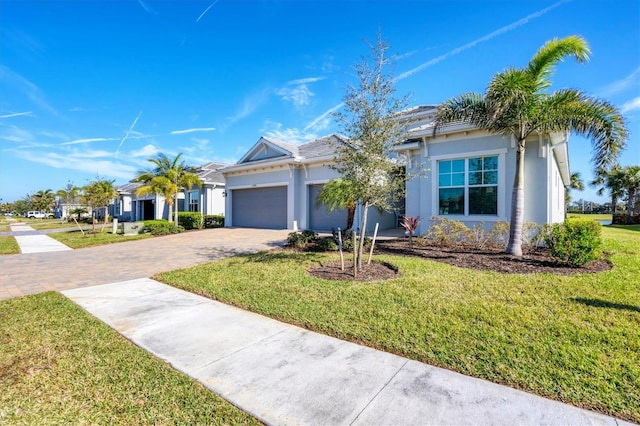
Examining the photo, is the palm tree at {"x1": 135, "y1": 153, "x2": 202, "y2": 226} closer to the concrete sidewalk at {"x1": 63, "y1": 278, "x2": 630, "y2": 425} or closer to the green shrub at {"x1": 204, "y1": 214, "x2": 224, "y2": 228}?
the green shrub at {"x1": 204, "y1": 214, "x2": 224, "y2": 228}

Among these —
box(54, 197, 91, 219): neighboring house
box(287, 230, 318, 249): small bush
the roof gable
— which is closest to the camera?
box(287, 230, 318, 249): small bush

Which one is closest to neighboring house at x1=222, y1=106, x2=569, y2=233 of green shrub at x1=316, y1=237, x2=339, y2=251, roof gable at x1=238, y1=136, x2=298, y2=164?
roof gable at x1=238, y1=136, x2=298, y2=164

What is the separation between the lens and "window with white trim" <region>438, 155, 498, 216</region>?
35.6 feet

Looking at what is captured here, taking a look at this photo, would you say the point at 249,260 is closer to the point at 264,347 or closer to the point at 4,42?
the point at 264,347

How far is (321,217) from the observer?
17.2 metres

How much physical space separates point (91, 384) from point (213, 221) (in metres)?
20.6

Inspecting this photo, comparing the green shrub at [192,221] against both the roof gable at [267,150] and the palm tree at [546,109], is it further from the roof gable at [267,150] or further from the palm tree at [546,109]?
the palm tree at [546,109]

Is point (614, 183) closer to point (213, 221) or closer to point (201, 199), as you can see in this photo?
point (213, 221)

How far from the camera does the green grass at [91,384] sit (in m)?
2.47

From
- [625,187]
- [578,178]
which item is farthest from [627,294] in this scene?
[578,178]

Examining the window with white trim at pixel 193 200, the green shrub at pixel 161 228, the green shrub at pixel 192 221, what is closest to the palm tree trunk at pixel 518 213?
the green shrub at pixel 161 228

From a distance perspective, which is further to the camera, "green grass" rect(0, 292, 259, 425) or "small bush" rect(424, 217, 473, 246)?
"small bush" rect(424, 217, 473, 246)

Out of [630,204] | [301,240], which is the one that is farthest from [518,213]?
[630,204]

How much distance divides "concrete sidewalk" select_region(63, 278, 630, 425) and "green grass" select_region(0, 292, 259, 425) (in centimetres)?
17
